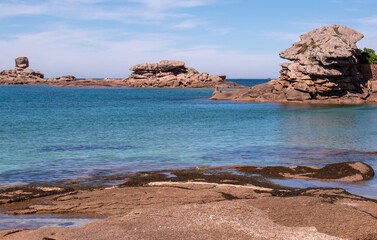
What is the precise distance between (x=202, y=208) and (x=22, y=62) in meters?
196

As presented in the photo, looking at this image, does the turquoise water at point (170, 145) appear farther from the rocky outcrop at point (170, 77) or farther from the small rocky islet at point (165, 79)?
the small rocky islet at point (165, 79)

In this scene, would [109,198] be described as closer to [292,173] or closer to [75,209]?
[75,209]

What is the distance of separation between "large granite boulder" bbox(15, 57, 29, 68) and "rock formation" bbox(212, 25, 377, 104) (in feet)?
499

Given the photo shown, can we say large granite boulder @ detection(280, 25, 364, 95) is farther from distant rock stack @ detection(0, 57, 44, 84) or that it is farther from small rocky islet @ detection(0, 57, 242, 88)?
distant rock stack @ detection(0, 57, 44, 84)

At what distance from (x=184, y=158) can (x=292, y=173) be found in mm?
6071

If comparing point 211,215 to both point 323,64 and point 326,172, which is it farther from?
point 323,64

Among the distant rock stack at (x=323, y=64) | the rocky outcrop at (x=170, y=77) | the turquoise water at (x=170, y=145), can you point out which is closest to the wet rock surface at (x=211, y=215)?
the turquoise water at (x=170, y=145)

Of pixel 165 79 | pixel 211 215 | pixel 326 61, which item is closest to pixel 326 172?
pixel 211 215

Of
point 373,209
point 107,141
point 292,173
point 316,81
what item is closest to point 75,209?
point 373,209

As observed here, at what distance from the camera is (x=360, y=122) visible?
37.3 m

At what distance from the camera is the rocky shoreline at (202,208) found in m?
8.32

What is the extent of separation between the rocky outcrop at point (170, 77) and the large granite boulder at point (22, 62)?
62.8 m

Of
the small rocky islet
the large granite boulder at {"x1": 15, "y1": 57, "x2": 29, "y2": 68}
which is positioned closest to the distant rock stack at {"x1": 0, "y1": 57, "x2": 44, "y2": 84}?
the large granite boulder at {"x1": 15, "y1": 57, "x2": 29, "y2": 68}

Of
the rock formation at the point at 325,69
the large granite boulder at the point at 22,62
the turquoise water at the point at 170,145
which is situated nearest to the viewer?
the turquoise water at the point at 170,145
